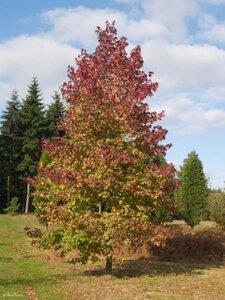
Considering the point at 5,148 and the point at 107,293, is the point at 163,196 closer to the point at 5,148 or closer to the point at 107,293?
the point at 107,293

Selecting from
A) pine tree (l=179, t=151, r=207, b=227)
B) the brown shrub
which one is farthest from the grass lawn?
pine tree (l=179, t=151, r=207, b=227)

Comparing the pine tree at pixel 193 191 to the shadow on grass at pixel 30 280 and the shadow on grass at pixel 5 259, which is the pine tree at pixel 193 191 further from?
the shadow on grass at pixel 30 280

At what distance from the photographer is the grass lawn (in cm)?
1378

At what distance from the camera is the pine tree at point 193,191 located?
41344 mm

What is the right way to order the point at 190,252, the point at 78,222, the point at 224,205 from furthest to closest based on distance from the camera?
the point at 224,205 → the point at 190,252 → the point at 78,222

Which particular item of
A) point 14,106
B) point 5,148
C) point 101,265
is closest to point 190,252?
point 101,265

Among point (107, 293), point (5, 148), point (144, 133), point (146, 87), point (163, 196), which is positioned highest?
point (5, 148)

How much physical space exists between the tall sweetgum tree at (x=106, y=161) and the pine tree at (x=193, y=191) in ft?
78.2

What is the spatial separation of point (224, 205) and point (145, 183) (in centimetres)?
2119

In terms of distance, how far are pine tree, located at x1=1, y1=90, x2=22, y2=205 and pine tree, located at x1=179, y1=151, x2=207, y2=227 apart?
91.9ft

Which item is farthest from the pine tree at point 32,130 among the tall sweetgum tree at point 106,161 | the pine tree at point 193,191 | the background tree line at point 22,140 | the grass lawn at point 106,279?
the tall sweetgum tree at point 106,161

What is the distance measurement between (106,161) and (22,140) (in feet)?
168

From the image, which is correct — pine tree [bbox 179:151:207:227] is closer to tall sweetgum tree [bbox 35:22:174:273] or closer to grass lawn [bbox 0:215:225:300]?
grass lawn [bbox 0:215:225:300]

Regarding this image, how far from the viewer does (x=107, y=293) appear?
13.8 meters
